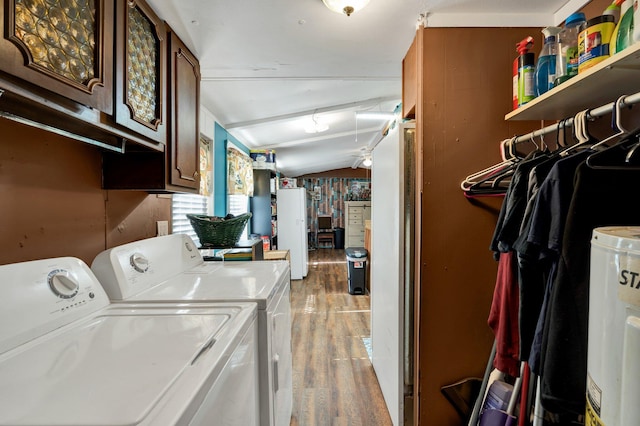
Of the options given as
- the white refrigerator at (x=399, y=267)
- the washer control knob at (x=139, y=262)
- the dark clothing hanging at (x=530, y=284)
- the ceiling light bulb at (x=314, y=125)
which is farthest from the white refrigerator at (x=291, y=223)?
the dark clothing hanging at (x=530, y=284)

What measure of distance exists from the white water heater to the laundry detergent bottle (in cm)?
78

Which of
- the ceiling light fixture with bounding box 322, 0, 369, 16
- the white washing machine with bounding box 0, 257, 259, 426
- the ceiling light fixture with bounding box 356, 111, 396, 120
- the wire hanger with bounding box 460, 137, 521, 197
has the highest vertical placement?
the ceiling light fixture with bounding box 356, 111, 396, 120

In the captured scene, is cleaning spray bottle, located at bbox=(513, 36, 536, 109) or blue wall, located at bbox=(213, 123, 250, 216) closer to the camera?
cleaning spray bottle, located at bbox=(513, 36, 536, 109)

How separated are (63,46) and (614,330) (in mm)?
1344

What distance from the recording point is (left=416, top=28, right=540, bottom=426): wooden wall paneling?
145 cm

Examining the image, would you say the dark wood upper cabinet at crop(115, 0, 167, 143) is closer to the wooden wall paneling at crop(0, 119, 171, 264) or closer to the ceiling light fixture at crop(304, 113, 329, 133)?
the wooden wall paneling at crop(0, 119, 171, 264)

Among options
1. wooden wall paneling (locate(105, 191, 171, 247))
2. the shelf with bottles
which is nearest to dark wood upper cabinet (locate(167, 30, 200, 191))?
wooden wall paneling (locate(105, 191, 171, 247))

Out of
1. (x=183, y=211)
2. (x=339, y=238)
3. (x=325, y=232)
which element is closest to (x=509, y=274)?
(x=183, y=211)

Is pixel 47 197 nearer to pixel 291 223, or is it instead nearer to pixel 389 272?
pixel 389 272

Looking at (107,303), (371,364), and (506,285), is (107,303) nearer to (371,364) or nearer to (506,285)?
(506,285)

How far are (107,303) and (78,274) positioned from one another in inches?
5.5

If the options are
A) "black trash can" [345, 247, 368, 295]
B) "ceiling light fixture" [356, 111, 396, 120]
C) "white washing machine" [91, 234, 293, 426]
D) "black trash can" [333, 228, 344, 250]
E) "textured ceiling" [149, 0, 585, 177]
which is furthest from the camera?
"black trash can" [333, 228, 344, 250]

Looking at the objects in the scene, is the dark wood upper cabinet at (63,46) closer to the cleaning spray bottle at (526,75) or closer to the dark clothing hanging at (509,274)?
the dark clothing hanging at (509,274)

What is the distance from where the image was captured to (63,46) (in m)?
0.74
